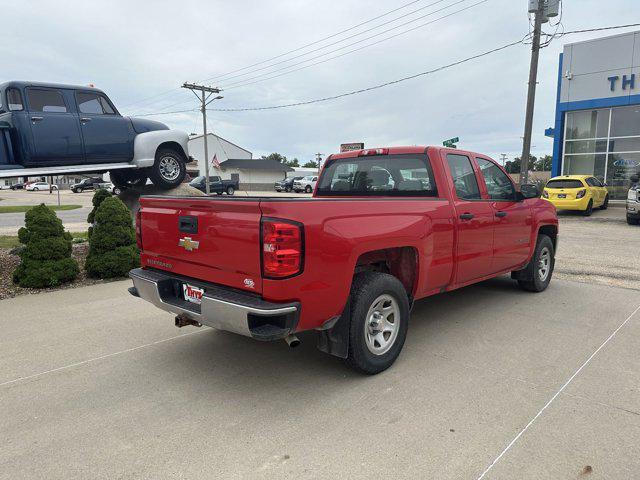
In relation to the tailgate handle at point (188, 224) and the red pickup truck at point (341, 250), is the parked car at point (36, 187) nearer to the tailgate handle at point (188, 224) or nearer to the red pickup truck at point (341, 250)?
the red pickup truck at point (341, 250)

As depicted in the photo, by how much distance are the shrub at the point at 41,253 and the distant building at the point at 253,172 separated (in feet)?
166

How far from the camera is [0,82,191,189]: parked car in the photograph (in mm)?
7691

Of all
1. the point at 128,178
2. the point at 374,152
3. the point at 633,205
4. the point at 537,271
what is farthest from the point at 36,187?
the point at 537,271

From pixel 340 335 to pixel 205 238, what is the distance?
1.22 meters

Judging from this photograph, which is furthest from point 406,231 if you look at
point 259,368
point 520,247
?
point 520,247

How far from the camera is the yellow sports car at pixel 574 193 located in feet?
56.0

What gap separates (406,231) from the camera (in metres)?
3.66

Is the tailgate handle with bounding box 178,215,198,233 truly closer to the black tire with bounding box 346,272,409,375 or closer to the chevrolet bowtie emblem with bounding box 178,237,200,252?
the chevrolet bowtie emblem with bounding box 178,237,200,252

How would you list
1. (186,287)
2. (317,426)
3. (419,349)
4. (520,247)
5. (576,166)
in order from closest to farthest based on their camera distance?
(317,426) < (186,287) < (419,349) < (520,247) < (576,166)

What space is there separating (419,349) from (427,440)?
4.86 ft

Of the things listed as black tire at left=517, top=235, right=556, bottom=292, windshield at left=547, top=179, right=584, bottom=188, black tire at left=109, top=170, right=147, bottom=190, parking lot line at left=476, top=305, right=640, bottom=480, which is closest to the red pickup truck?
black tire at left=517, top=235, right=556, bottom=292

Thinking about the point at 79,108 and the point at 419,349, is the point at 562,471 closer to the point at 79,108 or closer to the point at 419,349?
the point at 419,349

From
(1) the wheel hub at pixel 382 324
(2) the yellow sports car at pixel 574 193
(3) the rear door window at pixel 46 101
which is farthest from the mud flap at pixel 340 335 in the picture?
(2) the yellow sports car at pixel 574 193

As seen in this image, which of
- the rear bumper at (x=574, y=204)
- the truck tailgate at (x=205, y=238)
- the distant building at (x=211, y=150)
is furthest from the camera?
the distant building at (x=211, y=150)
